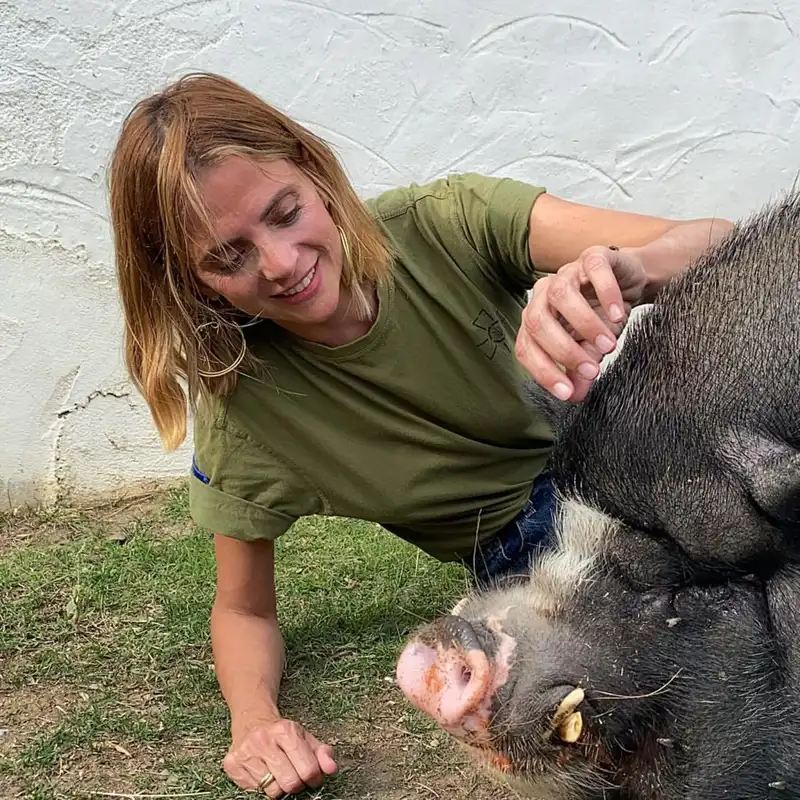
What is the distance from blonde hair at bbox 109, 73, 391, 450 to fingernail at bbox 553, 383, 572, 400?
73cm

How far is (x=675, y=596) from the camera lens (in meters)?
1.46

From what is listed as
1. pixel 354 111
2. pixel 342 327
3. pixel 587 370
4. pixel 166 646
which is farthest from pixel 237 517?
pixel 354 111

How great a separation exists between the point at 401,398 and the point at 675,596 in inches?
33.1

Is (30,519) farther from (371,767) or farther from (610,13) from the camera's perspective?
(610,13)

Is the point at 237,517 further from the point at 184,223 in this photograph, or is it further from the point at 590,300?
the point at 590,300

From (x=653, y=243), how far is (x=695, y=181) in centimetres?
215

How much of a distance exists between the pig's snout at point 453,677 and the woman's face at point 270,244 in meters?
0.67

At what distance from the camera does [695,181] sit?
3766 millimetres

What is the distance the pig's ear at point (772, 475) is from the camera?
1310 millimetres

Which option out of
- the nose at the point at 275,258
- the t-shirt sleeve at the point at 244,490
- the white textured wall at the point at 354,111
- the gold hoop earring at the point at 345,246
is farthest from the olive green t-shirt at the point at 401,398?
the white textured wall at the point at 354,111

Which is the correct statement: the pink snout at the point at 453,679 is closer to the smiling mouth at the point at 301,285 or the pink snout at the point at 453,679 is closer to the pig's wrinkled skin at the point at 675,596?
the pig's wrinkled skin at the point at 675,596

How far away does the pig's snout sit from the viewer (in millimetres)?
1449

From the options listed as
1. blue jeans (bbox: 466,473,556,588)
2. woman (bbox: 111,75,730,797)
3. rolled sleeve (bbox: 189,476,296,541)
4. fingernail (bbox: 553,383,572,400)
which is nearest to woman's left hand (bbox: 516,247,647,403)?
fingernail (bbox: 553,383,572,400)

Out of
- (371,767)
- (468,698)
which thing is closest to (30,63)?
(371,767)
